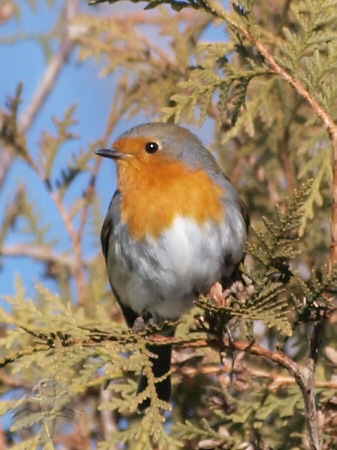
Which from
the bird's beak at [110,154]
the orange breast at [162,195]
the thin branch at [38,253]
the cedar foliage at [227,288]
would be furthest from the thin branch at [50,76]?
the orange breast at [162,195]

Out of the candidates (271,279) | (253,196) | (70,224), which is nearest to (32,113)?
(70,224)

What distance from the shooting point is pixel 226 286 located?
145 inches

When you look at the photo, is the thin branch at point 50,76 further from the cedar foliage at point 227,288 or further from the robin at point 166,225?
the robin at point 166,225

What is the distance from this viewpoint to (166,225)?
3557 mm

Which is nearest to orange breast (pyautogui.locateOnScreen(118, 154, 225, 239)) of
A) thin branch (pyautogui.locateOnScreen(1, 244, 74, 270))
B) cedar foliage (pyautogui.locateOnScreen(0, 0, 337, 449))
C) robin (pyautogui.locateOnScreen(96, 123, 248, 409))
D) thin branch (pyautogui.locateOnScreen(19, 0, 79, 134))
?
robin (pyautogui.locateOnScreen(96, 123, 248, 409))

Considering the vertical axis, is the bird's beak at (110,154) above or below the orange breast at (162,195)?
above

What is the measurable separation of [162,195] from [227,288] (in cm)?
47

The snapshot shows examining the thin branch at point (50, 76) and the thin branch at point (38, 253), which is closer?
the thin branch at point (38, 253)

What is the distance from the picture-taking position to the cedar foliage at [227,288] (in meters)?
2.51

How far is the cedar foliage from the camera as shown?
8.22ft

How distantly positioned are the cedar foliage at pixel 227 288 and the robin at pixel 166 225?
0.16 meters

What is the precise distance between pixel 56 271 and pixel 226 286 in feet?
4.79

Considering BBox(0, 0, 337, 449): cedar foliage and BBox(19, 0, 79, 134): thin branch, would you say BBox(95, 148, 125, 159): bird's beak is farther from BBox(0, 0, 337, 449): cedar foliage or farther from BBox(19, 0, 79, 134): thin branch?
BBox(19, 0, 79, 134): thin branch

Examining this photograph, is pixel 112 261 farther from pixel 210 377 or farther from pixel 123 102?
pixel 123 102
